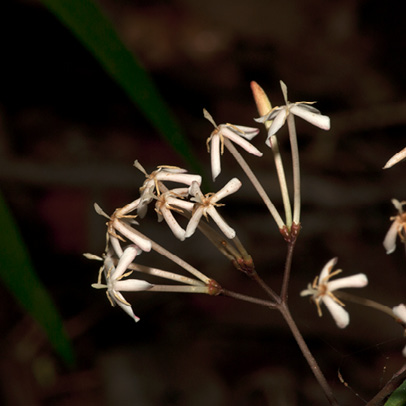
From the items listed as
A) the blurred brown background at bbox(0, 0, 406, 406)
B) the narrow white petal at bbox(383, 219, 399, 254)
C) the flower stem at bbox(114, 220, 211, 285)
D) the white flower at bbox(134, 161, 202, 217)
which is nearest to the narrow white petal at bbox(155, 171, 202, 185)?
the white flower at bbox(134, 161, 202, 217)

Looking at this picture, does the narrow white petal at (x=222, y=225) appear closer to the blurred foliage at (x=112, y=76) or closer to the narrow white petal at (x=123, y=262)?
the narrow white petal at (x=123, y=262)

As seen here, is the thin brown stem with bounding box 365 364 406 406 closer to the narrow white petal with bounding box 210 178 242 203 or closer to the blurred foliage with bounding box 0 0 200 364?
the narrow white petal with bounding box 210 178 242 203

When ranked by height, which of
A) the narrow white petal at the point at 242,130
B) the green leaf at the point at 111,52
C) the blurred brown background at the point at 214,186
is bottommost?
the blurred brown background at the point at 214,186

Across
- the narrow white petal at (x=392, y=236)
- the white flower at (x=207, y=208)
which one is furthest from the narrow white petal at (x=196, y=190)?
the narrow white petal at (x=392, y=236)

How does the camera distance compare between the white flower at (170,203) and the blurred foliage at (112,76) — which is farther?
the blurred foliage at (112,76)

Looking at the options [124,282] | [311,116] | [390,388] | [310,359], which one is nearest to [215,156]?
[311,116]

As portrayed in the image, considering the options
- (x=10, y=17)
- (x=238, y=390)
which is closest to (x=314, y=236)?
(x=238, y=390)

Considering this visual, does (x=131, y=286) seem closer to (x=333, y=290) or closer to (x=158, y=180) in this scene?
(x=158, y=180)
